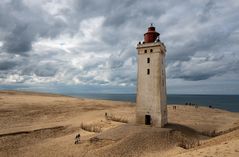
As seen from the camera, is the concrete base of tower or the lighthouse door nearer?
the concrete base of tower

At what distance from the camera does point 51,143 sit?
22203 mm

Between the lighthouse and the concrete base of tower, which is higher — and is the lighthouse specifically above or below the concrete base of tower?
above

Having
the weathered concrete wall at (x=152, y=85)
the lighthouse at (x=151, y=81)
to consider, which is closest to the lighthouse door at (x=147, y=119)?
the lighthouse at (x=151, y=81)

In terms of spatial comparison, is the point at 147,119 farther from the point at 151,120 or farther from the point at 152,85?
the point at 152,85

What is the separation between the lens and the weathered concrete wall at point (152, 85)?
77.6 feet

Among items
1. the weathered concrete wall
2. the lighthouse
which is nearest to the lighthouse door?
the lighthouse

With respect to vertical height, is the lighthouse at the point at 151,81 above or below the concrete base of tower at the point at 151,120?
above

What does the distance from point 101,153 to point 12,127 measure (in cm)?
1621

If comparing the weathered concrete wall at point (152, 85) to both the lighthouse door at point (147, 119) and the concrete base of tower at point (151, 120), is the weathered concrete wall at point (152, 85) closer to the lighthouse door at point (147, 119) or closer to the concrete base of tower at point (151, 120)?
the concrete base of tower at point (151, 120)

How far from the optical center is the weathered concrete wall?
23.7m

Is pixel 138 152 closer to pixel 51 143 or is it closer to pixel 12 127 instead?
pixel 51 143

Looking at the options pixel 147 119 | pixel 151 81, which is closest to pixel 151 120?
pixel 147 119

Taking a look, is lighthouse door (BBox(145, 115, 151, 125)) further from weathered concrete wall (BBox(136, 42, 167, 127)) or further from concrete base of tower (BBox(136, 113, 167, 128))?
weathered concrete wall (BBox(136, 42, 167, 127))

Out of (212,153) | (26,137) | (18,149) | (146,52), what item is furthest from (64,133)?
(212,153)
